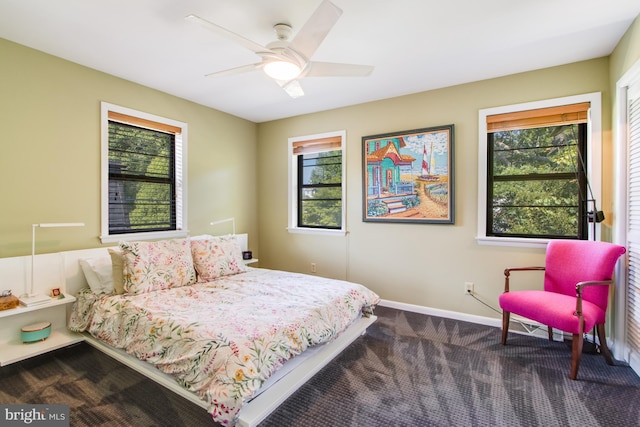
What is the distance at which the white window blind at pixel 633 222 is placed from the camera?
2244 mm

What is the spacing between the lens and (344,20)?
7.13 ft

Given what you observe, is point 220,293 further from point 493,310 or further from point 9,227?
point 493,310

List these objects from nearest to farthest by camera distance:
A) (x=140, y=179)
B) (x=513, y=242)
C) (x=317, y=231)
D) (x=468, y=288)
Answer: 1. (x=513, y=242)
2. (x=468, y=288)
3. (x=140, y=179)
4. (x=317, y=231)

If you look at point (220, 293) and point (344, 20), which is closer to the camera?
point (344, 20)

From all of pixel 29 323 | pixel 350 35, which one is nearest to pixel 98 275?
pixel 29 323

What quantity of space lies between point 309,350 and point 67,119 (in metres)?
2.89

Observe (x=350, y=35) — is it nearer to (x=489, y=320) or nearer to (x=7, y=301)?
(x=489, y=320)

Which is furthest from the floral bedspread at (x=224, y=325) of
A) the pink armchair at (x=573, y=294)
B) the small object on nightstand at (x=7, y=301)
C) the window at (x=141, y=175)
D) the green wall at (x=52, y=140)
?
the pink armchair at (x=573, y=294)

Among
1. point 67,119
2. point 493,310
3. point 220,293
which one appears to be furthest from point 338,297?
point 67,119

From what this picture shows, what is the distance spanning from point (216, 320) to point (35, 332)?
165 cm

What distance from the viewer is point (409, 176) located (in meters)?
3.54

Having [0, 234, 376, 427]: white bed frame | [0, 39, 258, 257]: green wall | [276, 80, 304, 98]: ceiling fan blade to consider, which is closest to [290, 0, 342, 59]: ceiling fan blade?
[276, 80, 304, 98]: ceiling fan blade

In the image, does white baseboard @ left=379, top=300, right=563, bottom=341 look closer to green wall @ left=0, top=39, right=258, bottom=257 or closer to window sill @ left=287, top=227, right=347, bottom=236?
window sill @ left=287, top=227, right=347, bottom=236

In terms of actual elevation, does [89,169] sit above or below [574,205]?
above
